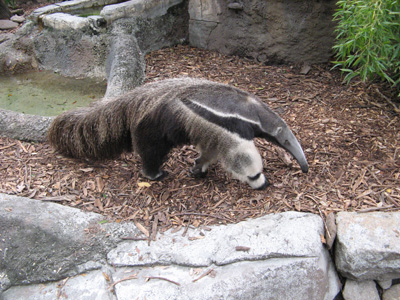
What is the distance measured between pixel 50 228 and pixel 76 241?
0.27 metres

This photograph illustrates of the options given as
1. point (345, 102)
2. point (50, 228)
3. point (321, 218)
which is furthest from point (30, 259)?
point (345, 102)

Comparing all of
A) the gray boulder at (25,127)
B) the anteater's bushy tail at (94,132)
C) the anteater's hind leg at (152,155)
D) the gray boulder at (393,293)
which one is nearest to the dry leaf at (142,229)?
the anteater's hind leg at (152,155)

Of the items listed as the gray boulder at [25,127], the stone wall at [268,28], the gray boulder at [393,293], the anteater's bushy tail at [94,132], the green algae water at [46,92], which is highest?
the stone wall at [268,28]

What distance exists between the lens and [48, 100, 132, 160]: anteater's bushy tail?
4.01m

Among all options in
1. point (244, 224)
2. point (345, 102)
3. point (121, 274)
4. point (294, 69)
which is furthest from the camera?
point (294, 69)

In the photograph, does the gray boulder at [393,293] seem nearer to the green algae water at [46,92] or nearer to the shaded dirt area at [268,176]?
the shaded dirt area at [268,176]

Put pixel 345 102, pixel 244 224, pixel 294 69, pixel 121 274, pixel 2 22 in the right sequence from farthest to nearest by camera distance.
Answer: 1. pixel 2 22
2. pixel 294 69
3. pixel 345 102
4. pixel 244 224
5. pixel 121 274

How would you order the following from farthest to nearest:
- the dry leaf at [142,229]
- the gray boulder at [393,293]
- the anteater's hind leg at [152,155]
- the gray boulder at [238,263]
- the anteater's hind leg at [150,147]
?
the anteater's hind leg at [152,155] < the anteater's hind leg at [150,147] < the gray boulder at [393,293] < the dry leaf at [142,229] < the gray boulder at [238,263]

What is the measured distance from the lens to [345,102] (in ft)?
18.4

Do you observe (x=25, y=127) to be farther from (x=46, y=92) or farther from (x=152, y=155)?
(x=152, y=155)

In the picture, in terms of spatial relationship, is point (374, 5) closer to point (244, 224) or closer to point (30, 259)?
point (244, 224)

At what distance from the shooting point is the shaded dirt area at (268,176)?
3.90 m

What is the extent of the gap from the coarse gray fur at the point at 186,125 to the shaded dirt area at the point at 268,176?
29cm

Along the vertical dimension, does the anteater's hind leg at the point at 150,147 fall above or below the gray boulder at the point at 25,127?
above
